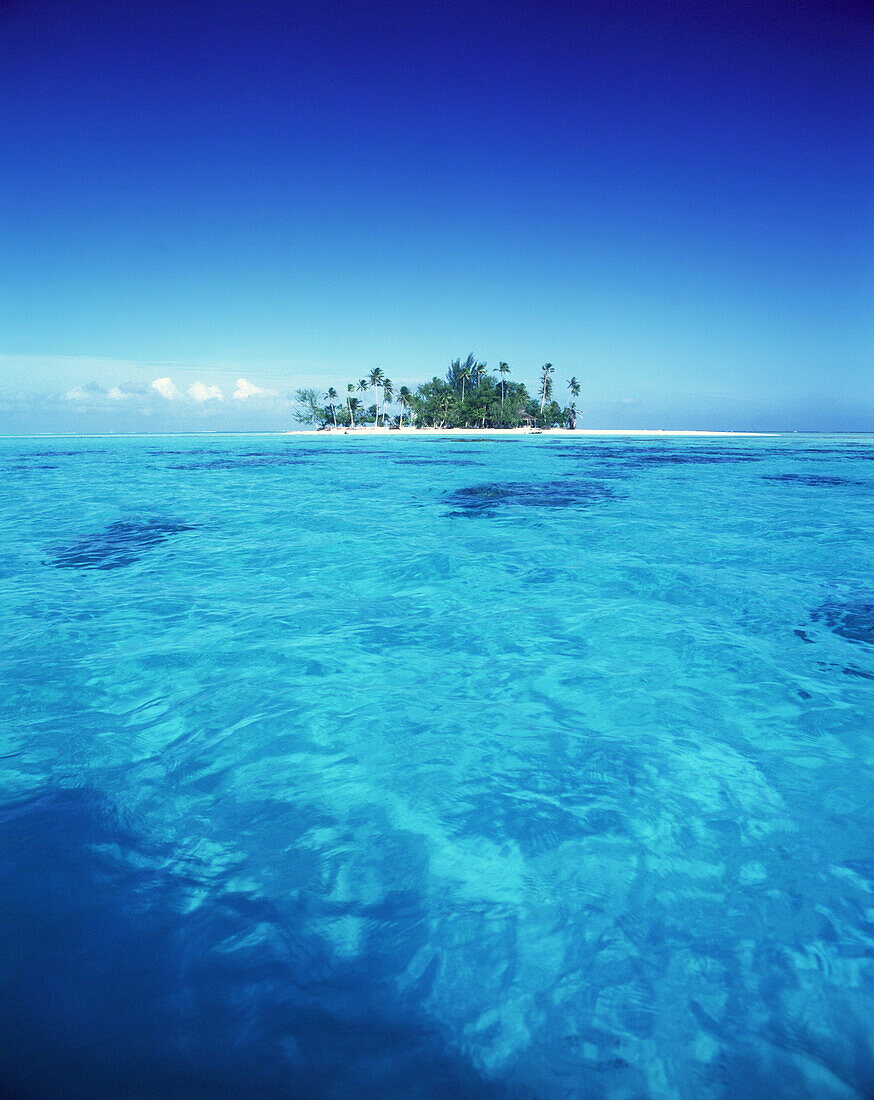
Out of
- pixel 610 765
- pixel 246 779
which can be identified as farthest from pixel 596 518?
pixel 246 779

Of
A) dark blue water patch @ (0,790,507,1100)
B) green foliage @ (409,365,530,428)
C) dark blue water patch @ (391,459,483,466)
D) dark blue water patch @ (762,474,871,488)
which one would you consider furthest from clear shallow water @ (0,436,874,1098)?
green foliage @ (409,365,530,428)

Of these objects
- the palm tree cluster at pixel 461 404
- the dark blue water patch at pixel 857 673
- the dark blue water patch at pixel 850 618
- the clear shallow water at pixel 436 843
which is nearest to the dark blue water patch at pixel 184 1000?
the clear shallow water at pixel 436 843

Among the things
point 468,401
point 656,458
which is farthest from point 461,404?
point 656,458

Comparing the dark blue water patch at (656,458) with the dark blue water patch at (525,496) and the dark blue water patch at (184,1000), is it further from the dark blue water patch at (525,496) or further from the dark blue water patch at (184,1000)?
the dark blue water patch at (184,1000)

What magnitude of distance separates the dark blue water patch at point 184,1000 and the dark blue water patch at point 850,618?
→ 6360 millimetres

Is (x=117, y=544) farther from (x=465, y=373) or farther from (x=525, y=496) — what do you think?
(x=465, y=373)

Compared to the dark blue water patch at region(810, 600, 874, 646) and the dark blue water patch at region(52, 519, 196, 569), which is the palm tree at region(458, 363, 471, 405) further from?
the dark blue water patch at region(810, 600, 874, 646)

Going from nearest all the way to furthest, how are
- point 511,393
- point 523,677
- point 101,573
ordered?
1. point 523,677
2. point 101,573
3. point 511,393

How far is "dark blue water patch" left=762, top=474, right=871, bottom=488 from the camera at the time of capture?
925 inches

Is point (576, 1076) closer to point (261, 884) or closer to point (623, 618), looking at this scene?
point (261, 884)

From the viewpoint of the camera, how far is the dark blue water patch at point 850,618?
6180 millimetres

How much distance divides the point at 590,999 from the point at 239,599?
634cm

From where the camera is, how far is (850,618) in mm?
6695

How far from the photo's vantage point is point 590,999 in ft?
7.51
